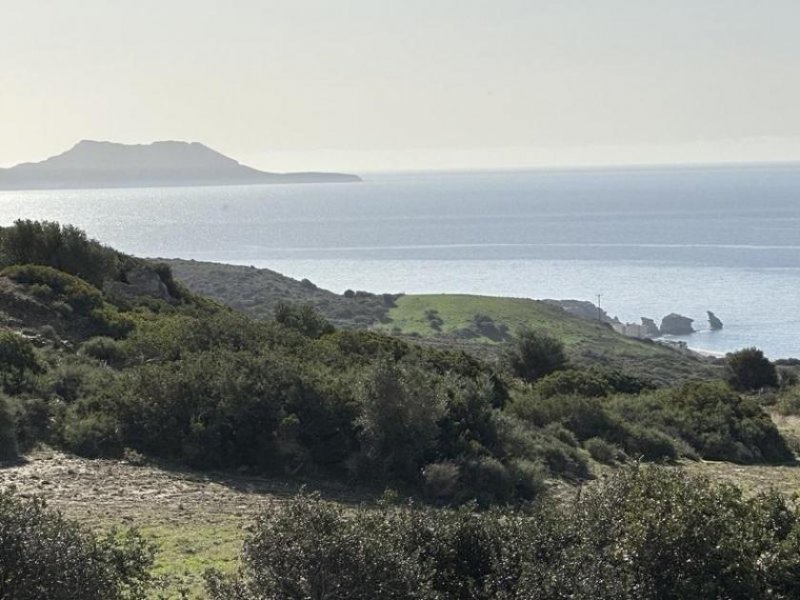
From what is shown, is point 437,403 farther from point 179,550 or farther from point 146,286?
point 146,286

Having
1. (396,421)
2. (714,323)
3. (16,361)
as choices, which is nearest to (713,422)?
(396,421)

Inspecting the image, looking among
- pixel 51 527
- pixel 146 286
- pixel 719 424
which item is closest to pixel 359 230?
pixel 146 286

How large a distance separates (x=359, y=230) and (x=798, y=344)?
132 metres

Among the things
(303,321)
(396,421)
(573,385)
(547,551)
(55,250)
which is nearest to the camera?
(547,551)

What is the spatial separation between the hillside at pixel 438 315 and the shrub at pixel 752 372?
18.1 metres

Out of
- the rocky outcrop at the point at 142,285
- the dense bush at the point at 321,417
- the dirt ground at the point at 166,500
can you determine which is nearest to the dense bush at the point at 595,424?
the dense bush at the point at 321,417

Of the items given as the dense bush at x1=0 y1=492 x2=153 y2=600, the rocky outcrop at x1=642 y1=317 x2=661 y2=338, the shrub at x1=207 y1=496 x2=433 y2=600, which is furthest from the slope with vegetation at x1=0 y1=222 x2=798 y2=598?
the rocky outcrop at x1=642 y1=317 x2=661 y2=338

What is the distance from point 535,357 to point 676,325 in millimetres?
56274

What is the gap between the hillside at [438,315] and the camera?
6273 centimetres

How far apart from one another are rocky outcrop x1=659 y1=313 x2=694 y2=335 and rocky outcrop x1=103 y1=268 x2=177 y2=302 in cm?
5877

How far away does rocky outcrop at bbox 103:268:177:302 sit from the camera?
110ft

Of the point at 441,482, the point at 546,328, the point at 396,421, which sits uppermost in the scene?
the point at 396,421

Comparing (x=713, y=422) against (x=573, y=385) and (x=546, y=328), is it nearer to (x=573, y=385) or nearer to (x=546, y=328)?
(x=573, y=385)

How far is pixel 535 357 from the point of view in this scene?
3222cm
